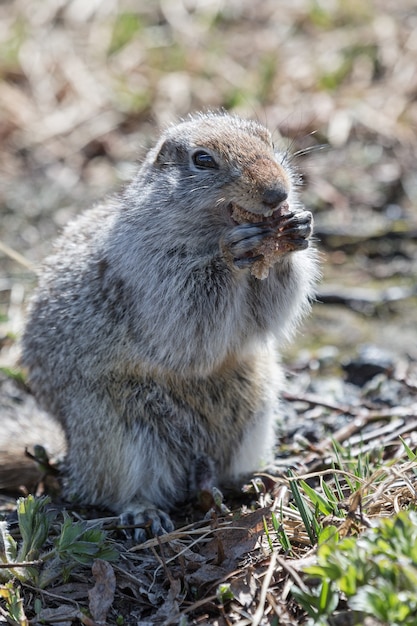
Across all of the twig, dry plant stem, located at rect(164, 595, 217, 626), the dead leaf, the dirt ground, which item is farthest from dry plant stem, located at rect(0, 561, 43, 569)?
the dirt ground

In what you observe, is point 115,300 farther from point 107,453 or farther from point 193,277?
point 107,453

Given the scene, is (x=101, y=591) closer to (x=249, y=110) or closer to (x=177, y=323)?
(x=177, y=323)

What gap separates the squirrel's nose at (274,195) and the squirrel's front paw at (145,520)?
1545mm

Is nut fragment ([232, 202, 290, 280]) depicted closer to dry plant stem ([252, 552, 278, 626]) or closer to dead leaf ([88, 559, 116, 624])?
dry plant stem ([252, 552, 278, 626])

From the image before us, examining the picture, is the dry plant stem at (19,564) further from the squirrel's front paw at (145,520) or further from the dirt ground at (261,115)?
the dirt ground at (261,115)

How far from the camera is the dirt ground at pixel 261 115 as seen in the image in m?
6.49

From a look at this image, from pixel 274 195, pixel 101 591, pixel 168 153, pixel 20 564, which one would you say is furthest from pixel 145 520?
pixel 168 153

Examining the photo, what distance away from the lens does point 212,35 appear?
31.2ft

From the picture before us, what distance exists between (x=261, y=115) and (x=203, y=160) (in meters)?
4.11

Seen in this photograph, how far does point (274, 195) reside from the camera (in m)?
3.87

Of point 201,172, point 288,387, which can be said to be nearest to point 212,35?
point 288,387

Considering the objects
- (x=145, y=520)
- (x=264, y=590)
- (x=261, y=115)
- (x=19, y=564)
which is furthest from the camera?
(x=261, y=115)

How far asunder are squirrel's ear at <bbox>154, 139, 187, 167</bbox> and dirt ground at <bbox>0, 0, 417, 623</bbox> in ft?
5.35

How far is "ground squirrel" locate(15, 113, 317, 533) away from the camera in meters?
4.21
